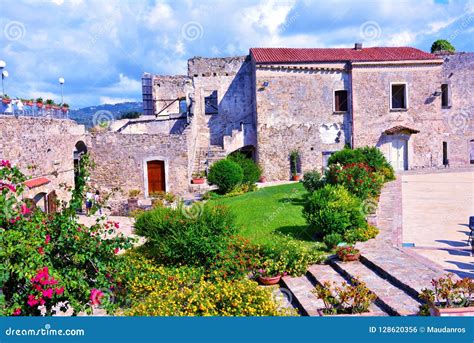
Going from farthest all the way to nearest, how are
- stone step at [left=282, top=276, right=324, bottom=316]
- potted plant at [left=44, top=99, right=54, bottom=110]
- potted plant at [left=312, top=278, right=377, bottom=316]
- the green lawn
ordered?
1. potted plant at [left=44, top=99, right=54, bottom=110]
2. the green lawn
3. stone step at [left=282, top=276, right=324, bottom=316]
4. potted plant at [left=312, top=278, right=377, bottom=316]

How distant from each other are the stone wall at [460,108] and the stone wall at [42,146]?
21.1 m

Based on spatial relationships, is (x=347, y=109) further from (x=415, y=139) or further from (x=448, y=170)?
(x=448, y=170)

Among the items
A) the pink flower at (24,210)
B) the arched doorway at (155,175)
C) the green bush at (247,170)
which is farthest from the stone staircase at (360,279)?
the arched doorway at (155,175)

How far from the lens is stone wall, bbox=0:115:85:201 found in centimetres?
1421

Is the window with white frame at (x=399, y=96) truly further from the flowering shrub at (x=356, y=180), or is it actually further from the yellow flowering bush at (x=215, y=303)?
the yellow flowering bush at (x=215, y=303)

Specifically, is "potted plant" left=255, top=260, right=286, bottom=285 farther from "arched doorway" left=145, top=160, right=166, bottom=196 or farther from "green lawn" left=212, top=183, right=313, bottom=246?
"arched doorway" left=145, top=160, right=166, bottom=196

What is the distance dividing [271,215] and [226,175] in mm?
6229

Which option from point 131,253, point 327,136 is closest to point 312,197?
point 131,253

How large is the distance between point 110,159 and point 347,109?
13249 millimetres

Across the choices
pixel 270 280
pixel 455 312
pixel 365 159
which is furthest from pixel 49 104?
pixel 455 312

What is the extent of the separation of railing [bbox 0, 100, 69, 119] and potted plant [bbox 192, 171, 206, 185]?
662cm

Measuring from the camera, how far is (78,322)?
5242 mm

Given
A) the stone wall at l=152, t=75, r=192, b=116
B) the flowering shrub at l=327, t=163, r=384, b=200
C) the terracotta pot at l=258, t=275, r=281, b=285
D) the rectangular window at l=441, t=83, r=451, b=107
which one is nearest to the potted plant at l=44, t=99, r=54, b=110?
the flowering shrub at l=327, t=163, r=384, b=200

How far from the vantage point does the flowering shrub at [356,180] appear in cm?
1496
